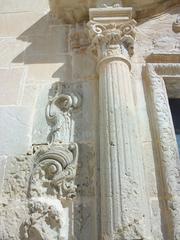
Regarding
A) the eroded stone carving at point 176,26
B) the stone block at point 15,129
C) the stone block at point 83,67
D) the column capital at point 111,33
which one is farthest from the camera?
the eroded stone carving at point 176,26

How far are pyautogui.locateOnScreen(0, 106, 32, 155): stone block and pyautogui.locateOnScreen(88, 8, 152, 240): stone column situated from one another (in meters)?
0.69

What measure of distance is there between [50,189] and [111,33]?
5.20 feet

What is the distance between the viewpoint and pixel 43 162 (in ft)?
8.55

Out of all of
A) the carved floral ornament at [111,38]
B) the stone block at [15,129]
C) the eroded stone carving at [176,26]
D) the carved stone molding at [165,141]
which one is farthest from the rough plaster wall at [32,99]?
the eroded stone carving at [176,26]

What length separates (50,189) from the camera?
2.49 metres

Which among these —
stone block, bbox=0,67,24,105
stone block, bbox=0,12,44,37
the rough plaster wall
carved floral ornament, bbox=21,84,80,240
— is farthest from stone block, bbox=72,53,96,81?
stone block, bbox=0,12,44,37

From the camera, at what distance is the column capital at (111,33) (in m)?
3.08

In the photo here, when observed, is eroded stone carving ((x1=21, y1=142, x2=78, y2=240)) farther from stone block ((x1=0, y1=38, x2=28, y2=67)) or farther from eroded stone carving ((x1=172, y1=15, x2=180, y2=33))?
eroded stone carving ((x1=172, y1=15, x2=180, y2=33))

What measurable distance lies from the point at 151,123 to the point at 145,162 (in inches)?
15.8

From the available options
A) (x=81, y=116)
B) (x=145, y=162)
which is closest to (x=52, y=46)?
(x=81, y=116)

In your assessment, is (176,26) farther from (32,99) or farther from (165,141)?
(32,99)

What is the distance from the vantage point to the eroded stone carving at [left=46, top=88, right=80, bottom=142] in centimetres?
Result: 281

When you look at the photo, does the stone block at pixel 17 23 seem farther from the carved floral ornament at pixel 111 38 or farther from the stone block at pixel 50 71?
the carved floral ornament at pixel 111 38

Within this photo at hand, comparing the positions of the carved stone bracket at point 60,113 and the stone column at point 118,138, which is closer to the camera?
the stone column at point 118,138
